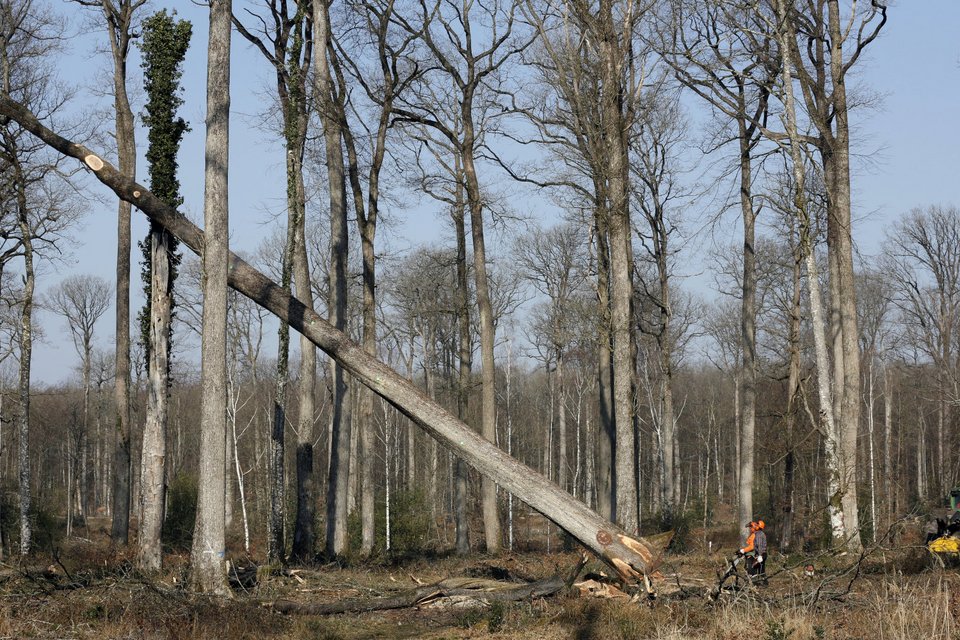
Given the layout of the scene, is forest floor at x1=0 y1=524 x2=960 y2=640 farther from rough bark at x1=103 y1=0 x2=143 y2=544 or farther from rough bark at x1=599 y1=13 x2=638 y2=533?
rough bark at x1=103 y1=0 x2=143 y2=544

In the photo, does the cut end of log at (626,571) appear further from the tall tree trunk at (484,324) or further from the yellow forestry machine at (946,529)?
the tall tree trunk at (484,324)

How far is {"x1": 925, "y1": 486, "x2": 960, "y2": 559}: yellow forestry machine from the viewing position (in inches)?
514

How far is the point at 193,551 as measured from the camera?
11.0 m

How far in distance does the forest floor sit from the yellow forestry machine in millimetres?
410

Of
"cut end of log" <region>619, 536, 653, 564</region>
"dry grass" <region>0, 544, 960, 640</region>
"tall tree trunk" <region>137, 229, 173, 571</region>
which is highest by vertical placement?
"tall tree trunk" <region>137, 229, 173, 571</region>

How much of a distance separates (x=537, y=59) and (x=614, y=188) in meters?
6.93

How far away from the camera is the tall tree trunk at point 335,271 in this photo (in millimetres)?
18719

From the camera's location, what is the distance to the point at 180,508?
27.5 m

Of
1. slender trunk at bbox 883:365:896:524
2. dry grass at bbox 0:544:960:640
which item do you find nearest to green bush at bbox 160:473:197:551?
dry grass at bbox 0:544:960:640

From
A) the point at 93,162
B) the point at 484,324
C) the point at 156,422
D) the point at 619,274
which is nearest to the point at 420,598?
the point at 156,422

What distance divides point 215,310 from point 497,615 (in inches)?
217

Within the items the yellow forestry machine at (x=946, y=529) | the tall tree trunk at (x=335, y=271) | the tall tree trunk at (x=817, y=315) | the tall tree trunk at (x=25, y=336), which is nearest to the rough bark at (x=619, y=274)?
the tall tree trunk at (x=817, y=315)

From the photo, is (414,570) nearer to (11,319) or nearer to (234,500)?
(11,319)

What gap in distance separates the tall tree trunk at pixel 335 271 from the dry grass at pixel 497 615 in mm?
6385
